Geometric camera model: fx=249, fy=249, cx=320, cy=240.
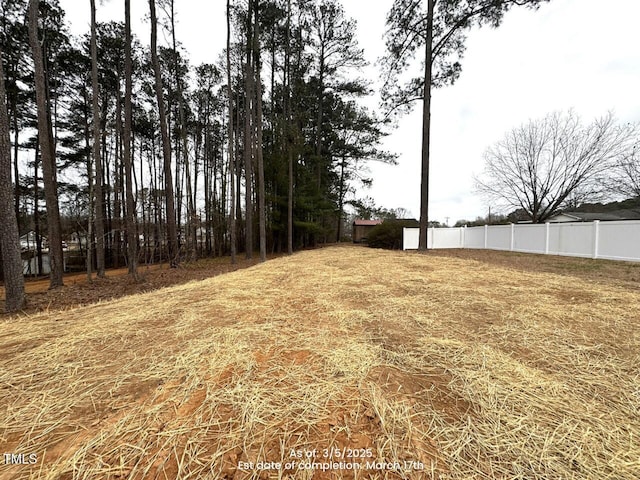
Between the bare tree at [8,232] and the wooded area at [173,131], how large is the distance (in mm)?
2349

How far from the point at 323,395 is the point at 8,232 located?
499 centimetres

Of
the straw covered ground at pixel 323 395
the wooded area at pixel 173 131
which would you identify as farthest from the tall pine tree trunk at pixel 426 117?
the straw covered ground at pixel 323 395

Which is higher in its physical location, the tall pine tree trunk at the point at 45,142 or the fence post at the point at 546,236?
the tall pine tree trunk at the point at 45,142

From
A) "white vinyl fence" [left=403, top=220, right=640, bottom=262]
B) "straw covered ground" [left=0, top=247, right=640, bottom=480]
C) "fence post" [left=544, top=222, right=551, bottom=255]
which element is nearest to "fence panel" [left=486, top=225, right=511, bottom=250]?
"white vinyl fence" [left=403, top=220, right=640, bottom=262]

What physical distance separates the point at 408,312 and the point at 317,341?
107cm

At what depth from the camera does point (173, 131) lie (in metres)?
13.8

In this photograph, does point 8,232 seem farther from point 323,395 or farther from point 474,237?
point 474,237

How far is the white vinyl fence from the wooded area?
590 cm

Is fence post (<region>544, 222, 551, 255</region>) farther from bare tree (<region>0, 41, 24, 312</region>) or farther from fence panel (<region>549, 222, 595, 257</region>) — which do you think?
bare tree (<region>0, 41, 24, 312</region>)

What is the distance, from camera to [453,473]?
0.81 meters

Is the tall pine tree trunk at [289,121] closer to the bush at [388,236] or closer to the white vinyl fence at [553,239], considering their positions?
the bush at [388,236]

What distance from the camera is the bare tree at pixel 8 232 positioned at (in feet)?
11.1

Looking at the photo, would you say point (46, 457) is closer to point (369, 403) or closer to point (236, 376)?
point (236, 376)

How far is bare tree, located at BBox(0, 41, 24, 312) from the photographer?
11.1 ft
